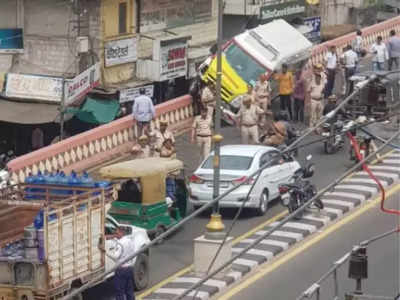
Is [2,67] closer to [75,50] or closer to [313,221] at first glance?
[75,50]

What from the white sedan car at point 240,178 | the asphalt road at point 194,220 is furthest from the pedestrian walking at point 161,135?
the asphalt road at point 194,220

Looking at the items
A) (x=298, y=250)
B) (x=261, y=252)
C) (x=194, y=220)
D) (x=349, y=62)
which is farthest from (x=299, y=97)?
(x=261, y=252)

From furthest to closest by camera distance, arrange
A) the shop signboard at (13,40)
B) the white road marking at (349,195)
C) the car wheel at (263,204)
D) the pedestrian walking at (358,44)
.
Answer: the pedestrian walking at (358,44), the shop signboard at (13,40), the white road marking at (349,195), the car wheel at (263,204)

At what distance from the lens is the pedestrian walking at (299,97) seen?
3472cm

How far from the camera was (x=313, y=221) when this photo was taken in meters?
27.1

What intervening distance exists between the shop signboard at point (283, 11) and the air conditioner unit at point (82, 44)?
9.17m

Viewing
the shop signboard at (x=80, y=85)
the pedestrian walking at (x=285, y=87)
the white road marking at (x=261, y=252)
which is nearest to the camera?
the white road marking at (x=261, y=252)

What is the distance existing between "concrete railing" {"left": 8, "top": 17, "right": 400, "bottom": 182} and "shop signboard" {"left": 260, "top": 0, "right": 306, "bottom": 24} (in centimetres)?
888

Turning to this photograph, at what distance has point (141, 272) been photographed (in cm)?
2283

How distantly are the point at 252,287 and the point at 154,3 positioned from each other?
16.2m

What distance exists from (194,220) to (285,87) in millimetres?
8619

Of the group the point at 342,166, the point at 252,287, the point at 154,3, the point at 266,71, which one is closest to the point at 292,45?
the point at 266,71

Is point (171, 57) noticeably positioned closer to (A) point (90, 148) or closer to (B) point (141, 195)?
(A) point (90, 148)

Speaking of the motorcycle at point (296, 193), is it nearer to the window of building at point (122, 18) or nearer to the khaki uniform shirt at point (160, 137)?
the khaki uniform shirt at point (160, 137)
